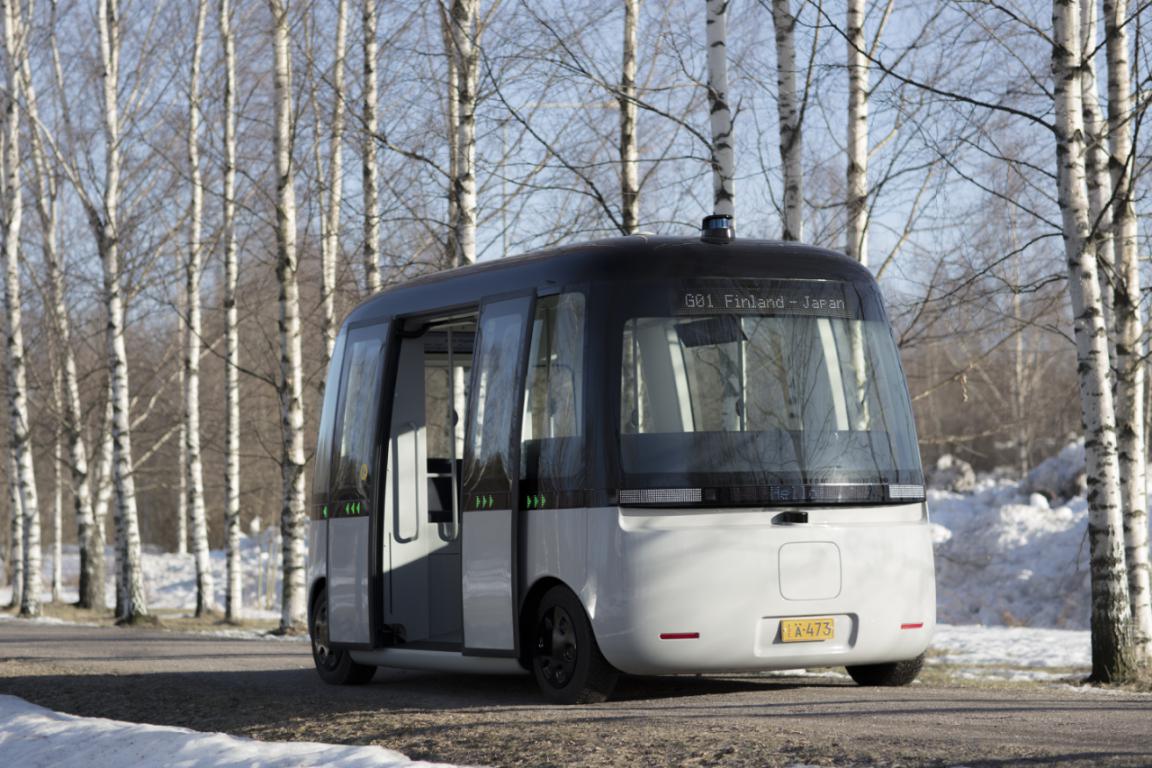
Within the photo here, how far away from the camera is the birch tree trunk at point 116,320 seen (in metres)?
25.0

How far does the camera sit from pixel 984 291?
1662 centimetres

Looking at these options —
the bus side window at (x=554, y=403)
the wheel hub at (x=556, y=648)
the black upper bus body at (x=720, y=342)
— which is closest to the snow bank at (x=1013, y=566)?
the black upper bus body at (x=720, y=342)

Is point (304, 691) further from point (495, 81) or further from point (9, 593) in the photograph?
point (9, 593)

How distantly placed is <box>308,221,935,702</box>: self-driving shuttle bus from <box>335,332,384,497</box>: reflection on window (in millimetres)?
1453

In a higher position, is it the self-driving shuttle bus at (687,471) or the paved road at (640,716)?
the self-driving shuttle bus at (687,471)

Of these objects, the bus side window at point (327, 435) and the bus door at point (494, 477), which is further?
the bus side window at point (327, 435)

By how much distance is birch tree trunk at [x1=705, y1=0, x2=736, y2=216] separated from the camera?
1514cm

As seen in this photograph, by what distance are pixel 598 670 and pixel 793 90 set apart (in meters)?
7.44

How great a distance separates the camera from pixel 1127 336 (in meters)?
15.5

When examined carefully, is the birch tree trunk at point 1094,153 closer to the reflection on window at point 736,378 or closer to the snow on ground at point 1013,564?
the reflection on window at point 736,378

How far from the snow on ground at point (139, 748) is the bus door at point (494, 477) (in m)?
2.13

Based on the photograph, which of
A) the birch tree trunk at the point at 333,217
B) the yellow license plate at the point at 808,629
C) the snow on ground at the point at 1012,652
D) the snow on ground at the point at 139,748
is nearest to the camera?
the snow on ground at the point at 139,748

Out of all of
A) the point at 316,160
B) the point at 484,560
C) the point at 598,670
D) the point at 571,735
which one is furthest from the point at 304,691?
the point at 316,160

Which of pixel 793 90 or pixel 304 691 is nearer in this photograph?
pixel 304 691
